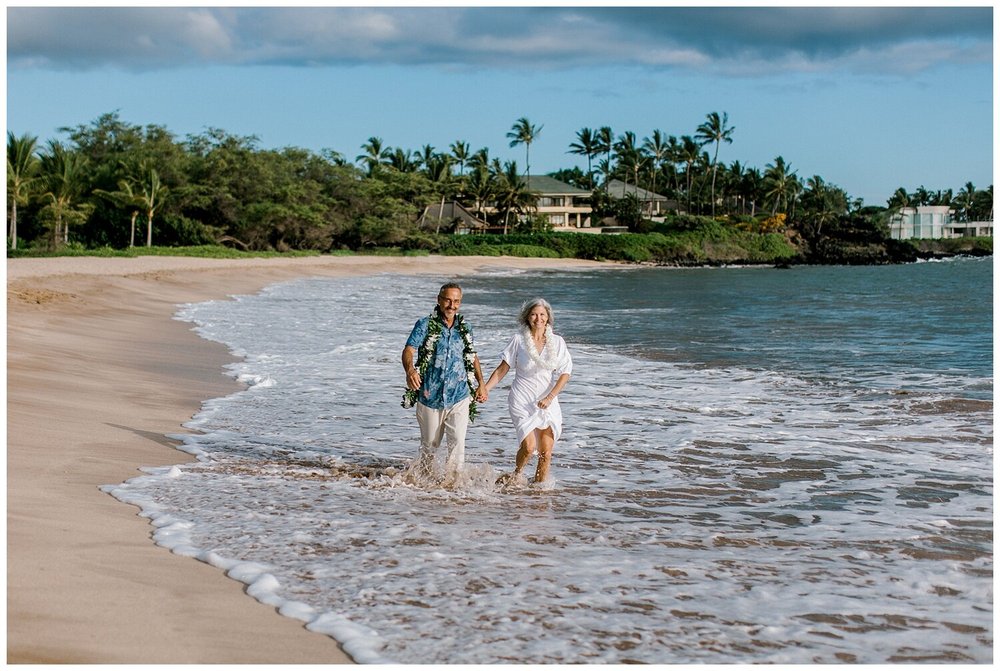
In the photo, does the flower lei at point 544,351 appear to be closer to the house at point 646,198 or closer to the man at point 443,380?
the man at point 443,380

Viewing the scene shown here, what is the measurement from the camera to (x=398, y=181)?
7744 centimetres

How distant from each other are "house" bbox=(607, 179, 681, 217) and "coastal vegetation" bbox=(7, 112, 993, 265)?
937 mm

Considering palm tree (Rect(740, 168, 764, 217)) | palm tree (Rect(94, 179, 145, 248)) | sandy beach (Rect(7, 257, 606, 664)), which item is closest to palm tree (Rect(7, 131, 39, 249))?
palm tree (Rect(94, 179, 145, 248))

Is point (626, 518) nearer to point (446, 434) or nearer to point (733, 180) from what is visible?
point (446, 434)

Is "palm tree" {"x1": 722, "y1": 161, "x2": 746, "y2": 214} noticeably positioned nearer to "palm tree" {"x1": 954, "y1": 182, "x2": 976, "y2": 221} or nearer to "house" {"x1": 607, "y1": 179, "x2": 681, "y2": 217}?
"house" {"x1": 607, "y1": 179, "x2": 681, "y2": 217}

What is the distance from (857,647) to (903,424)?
6.03 meters

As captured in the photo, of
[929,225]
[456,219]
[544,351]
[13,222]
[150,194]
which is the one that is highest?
[929,225]

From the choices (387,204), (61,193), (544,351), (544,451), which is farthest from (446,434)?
(387,204)

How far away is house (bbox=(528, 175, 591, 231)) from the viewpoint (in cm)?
10225

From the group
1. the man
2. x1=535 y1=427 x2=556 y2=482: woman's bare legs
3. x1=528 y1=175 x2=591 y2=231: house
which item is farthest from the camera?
x1=528 y1=175 x2=591 y2=231: house

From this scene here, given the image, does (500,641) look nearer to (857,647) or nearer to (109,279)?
(857,647)

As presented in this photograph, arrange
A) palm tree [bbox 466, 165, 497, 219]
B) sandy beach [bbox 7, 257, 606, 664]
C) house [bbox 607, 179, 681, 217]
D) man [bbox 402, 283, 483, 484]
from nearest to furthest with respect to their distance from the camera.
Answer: sandy beach [bbox 7, 257, 606, 664] < man [bbox 402, 283, 483, 484] < palm tree [bbox 466, 165, 497, 219] < house [bbox 607, 179, 681, 217]

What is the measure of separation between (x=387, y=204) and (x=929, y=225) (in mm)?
107507

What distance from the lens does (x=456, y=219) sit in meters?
88.6
